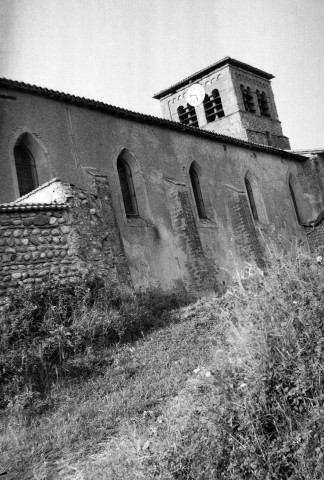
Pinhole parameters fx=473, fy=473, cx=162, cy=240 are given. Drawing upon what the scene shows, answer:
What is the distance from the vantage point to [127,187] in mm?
15938

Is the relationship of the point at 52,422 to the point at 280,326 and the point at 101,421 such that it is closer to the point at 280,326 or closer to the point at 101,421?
the point at 101,421

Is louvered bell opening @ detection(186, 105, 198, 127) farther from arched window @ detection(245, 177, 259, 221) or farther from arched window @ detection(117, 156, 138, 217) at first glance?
arched window @ detection(117, 156, 138, 217)

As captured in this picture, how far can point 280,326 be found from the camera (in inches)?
179

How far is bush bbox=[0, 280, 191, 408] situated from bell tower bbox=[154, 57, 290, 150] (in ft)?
77.3

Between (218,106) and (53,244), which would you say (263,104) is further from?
(53,244)

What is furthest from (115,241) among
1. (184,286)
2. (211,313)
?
(211,313)

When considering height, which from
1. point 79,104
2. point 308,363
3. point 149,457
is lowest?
point 149,457

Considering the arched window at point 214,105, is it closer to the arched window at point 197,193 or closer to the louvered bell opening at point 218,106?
the louvered bell opening at point 218,106

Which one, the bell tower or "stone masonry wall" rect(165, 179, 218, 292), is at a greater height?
the bell tower

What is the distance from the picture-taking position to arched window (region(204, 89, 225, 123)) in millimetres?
32000

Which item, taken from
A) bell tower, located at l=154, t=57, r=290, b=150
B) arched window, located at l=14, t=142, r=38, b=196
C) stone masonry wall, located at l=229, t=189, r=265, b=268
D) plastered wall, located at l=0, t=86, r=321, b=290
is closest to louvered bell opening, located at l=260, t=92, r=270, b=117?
bell tower, located at l=154, t=57, r=290, b=150

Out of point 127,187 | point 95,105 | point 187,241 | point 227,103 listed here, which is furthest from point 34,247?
point 227,103

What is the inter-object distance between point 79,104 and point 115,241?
4.48 metres

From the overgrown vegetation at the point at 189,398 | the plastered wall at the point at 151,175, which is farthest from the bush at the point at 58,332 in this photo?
the plastered wall at the point at 151,175
